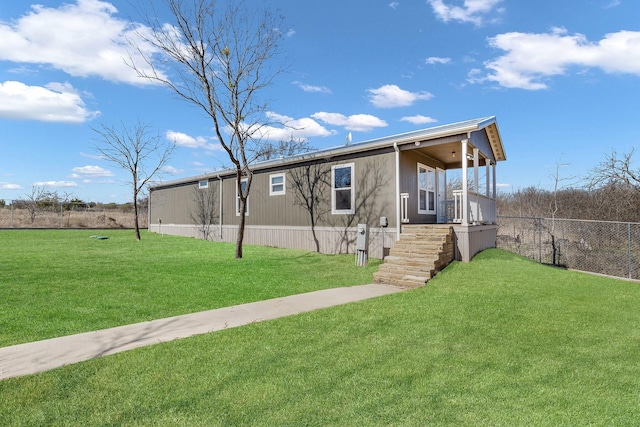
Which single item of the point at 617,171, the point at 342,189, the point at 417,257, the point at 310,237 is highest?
the point at 617,171

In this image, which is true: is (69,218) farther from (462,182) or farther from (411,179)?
(462,182)

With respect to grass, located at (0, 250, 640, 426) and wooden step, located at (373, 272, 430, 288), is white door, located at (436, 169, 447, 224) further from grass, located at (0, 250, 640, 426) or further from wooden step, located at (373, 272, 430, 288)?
grass, located at (0, 250, 640, 426)

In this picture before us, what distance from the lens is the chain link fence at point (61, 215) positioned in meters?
22.6

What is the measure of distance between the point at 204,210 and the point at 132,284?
11159mm

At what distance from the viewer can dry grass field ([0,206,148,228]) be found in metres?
22.4

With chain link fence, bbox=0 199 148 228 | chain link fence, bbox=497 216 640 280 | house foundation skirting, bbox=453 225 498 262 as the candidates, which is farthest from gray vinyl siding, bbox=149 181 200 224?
chain link fence, bbox=497 216 640 280

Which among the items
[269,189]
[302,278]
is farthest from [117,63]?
[302,278]

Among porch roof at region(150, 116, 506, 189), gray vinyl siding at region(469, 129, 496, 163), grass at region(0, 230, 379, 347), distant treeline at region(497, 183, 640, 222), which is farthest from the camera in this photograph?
distant treeline at region(497, 183, 640, 222)

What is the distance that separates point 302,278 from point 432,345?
13.5 feet

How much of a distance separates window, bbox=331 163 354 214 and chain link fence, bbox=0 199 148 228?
22113mm

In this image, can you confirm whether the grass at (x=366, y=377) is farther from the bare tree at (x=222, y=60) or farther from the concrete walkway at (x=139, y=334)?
the bare tree at (x=222, y=60)

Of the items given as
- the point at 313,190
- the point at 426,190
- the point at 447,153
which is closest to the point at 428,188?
the point at 426,190

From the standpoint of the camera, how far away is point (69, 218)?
2422 cm

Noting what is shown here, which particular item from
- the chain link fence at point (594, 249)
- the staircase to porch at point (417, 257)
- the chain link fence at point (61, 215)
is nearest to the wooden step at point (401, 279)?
the staircase to porch at point (417, 257)
